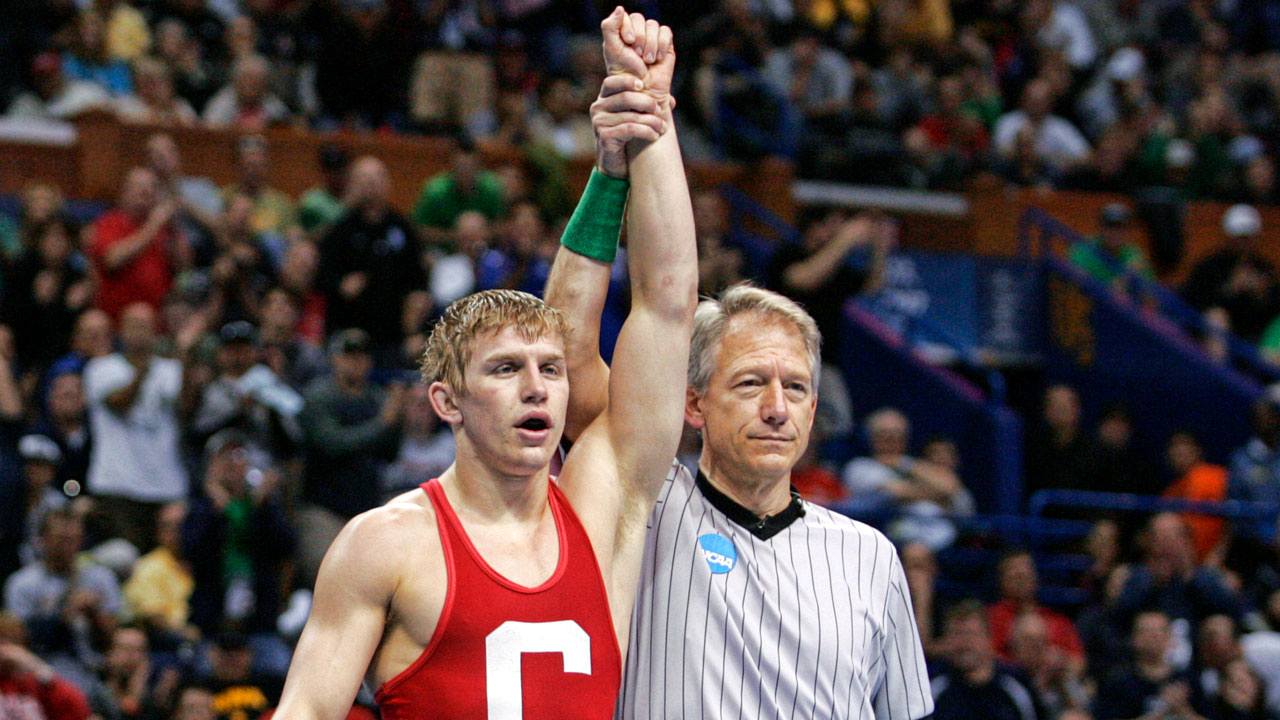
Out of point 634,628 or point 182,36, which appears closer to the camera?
point 634,628

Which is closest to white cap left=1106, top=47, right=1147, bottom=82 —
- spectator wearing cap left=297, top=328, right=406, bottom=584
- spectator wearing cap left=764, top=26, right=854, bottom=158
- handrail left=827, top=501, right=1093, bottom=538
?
spectator wearing cap left=764, top=26, right=854, bottom=158

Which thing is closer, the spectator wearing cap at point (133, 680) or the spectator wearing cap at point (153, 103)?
the spectator wearing cap at point (133, 680)

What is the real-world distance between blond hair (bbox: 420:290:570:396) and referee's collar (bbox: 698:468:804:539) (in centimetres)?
56

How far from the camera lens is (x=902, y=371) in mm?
11828

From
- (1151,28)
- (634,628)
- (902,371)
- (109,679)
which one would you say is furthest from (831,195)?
(634,628)

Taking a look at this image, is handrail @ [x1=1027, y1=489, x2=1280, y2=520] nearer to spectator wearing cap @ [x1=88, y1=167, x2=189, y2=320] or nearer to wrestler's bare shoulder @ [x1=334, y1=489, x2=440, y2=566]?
spectator wearing cap @ [x1=88, y1=167, x2=189, y2=320]

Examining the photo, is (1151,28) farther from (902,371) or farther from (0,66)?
(0,66)

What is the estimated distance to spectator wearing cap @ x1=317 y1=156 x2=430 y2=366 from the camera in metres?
9.23

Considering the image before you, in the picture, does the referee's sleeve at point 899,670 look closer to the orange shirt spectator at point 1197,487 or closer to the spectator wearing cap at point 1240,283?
the orange shirt spectator at point 1197,487

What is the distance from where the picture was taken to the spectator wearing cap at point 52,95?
10773 mm

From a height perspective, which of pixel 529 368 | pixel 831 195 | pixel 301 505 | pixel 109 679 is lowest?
pixel 109 679

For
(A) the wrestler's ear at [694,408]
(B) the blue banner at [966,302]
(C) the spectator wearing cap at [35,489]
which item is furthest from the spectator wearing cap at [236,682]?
(B) the blue banner at [966,302]

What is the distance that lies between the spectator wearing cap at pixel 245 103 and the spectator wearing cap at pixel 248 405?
2.79 meters

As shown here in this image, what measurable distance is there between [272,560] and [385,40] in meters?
4.90
